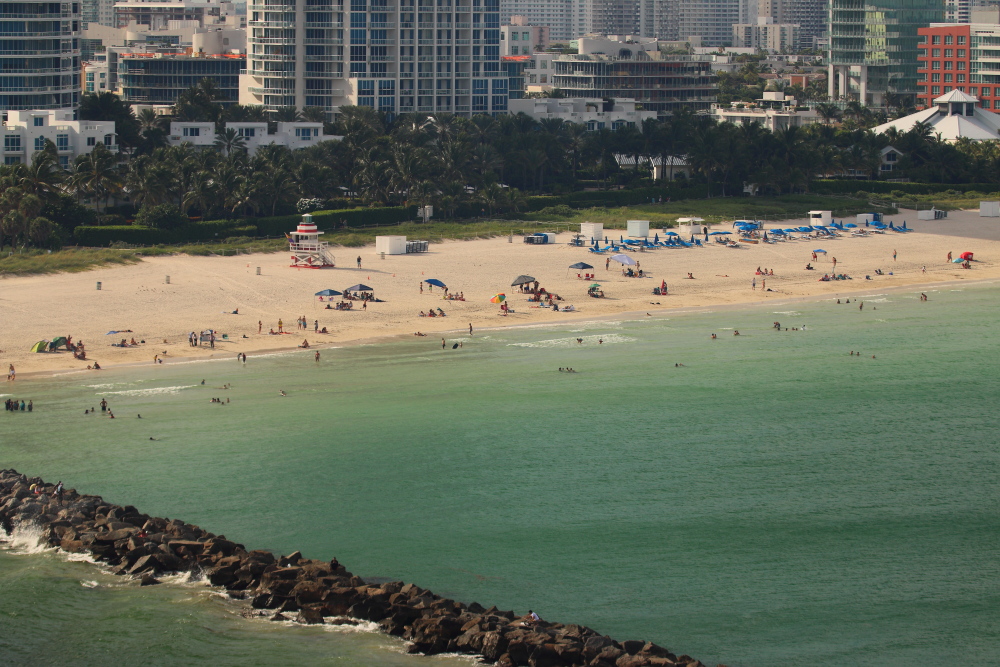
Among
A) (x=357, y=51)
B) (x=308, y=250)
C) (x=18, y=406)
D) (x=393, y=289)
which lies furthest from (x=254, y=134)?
(x=18, y=406)

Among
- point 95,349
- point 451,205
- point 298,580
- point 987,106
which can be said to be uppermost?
point 987,106

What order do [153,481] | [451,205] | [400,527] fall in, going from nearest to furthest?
[400,527], [153,481], [451,205]

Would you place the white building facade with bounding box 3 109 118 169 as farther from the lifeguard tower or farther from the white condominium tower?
the white condominium tower

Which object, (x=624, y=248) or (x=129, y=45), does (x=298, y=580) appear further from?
(x=129, y=45)

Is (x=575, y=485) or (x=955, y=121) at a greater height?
(x=955, y=121)

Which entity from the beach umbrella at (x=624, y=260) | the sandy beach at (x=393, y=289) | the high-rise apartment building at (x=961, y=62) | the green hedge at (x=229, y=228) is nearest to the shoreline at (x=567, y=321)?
the sandy beach at (x=393, y=289)

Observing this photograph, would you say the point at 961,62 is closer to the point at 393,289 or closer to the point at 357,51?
the point at 357,51

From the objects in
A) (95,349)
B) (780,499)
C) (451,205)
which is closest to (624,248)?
(451,205)
